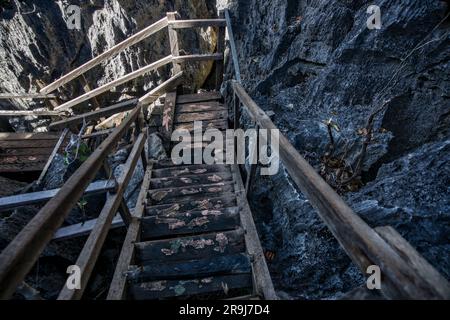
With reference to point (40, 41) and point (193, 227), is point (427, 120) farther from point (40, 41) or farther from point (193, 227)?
point (40, 41)

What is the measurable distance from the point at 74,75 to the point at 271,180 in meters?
6.05

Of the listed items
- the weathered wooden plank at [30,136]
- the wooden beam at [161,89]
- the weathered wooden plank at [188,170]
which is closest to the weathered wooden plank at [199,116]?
the wooden beam at [161,89]

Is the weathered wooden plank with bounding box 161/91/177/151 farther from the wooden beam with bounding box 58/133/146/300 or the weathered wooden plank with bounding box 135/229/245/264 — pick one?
the weathered wooden plank with bounding box 135/229/245/264

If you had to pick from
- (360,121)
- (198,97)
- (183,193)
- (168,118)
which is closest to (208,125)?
(168,118)

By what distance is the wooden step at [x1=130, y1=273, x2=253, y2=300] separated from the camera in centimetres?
241

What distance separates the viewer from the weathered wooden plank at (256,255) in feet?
7.44

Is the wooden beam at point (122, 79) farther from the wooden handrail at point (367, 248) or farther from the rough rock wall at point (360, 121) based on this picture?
the wooden handrail at point (367, 248)

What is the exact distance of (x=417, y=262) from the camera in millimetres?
1027

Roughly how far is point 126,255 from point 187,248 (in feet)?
2.01

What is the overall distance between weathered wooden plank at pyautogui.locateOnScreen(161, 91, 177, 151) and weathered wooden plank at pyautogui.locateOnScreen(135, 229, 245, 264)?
2939 millimetres

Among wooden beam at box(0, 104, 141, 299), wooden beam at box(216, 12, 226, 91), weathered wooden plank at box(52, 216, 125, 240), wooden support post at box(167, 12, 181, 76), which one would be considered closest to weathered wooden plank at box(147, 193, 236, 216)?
weathered wooden plank at box(52, 216, 125, 240)

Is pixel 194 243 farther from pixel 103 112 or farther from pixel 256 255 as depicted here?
Result: pixel 103 112

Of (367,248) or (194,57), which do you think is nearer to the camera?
(367,248)
